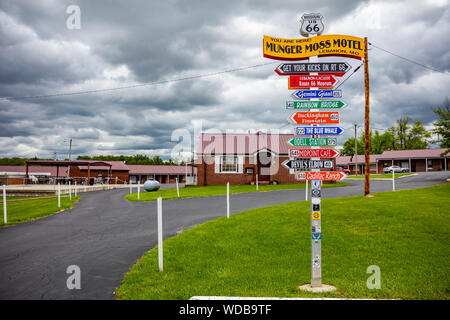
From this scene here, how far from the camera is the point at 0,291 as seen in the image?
562cm

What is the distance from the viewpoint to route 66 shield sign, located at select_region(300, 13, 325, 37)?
20.2 ft

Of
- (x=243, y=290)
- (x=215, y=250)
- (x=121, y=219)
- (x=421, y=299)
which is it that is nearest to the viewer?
(x=421, y=299)

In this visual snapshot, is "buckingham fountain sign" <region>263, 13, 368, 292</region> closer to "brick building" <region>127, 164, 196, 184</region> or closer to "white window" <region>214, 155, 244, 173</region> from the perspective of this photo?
"white window" <region>214, 155, 244, 173</region>

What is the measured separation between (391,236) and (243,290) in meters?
5.23

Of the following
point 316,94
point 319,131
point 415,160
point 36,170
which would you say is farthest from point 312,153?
point 36,170

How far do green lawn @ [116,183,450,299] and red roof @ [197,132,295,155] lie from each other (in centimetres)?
2719

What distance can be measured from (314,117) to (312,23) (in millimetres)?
1959

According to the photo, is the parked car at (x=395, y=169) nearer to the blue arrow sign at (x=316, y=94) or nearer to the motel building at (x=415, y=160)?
the motel building at (x=415, y=160)

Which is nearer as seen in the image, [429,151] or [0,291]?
[0,291]

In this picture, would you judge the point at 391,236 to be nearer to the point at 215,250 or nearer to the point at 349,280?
the point at 349,280

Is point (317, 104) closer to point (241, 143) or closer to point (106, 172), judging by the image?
point (241, 143)

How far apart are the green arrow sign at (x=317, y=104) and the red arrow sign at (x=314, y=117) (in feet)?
0.38

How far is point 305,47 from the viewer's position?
625cm
